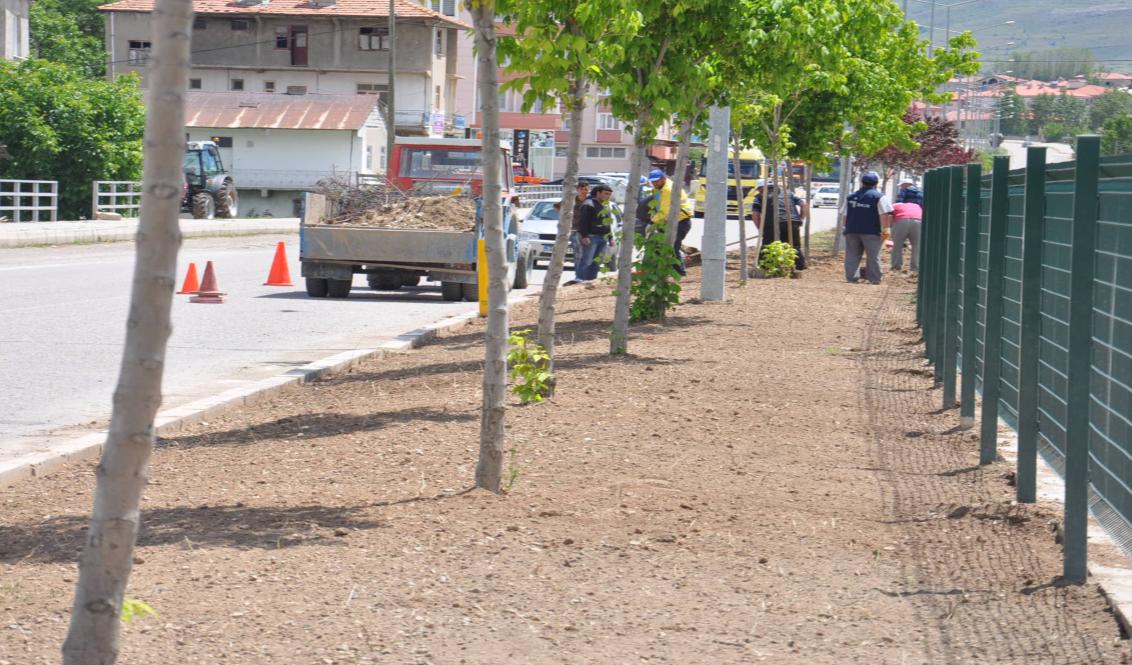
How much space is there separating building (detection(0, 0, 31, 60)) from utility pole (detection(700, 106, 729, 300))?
4191 cm

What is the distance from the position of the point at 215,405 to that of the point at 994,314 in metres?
4.64

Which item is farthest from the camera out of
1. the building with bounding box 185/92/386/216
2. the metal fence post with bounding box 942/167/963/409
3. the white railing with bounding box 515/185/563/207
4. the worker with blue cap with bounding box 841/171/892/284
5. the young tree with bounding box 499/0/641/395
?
the building with bounding box 185/92/386/216

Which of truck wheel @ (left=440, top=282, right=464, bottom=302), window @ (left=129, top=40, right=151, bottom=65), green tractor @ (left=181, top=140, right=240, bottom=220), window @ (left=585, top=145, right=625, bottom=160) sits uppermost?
window @ (left=129, top=40, right=151, bottom=65)

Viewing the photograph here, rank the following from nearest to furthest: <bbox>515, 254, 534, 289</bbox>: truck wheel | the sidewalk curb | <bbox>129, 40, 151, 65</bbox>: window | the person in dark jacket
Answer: the sidewalk curb, <bbox>515, 254, 534, 289</bbox>: truck wheel, the person in dark jacket, <bbox>129, 40, 151, 65</bbox>: window

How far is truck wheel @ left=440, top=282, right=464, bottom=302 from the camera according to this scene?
20.0 meters

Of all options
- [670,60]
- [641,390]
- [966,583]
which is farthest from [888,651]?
[670,60]

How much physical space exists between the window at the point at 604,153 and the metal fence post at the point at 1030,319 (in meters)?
107

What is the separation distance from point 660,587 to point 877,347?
9.26m

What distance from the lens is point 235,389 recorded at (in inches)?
408

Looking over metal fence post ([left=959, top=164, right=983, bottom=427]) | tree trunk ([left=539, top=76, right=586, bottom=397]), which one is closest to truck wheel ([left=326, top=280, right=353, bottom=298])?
tree trunk ([left=539, top=76, right=586, bottom=397])

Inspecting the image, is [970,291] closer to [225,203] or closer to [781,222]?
[781,222]

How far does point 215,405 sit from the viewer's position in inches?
361

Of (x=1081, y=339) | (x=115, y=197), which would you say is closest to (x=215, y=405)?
(x=1081, y=339)

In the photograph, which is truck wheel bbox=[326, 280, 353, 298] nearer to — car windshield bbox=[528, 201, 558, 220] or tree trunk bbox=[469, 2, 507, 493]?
car windshield bbox=[528, 201, 558, 220]
